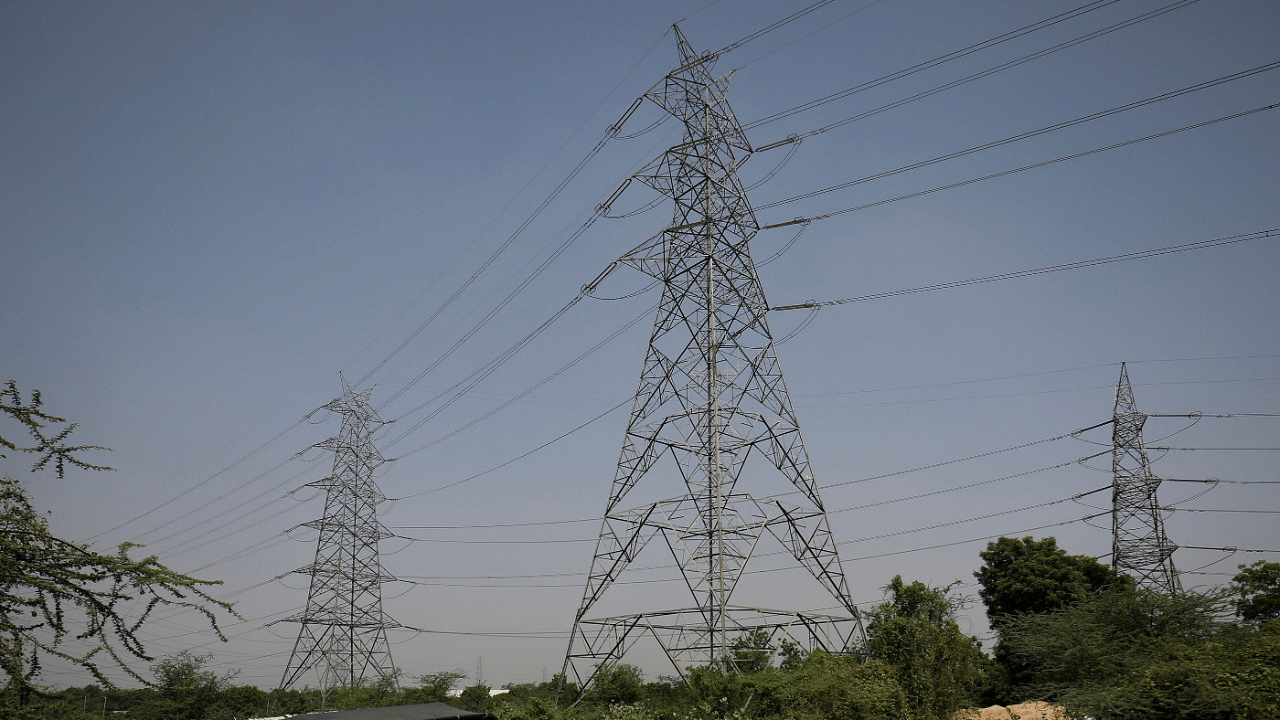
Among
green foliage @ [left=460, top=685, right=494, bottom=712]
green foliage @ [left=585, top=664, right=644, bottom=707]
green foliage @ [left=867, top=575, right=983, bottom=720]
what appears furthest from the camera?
green foliage @ [left=460, top=685, right=494, bottom=712]

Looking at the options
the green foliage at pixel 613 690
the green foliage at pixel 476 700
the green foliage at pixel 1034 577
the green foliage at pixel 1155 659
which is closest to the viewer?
the green foliage at pixel 1155 659

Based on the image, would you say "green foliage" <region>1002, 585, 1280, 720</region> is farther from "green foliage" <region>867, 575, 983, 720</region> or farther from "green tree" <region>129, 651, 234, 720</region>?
"green tree" <region>129, 651, 234, 720</region>

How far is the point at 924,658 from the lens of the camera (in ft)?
67.9

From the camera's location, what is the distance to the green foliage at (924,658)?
66.3ft

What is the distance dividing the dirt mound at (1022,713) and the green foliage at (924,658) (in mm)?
408

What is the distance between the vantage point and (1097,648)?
24.0m

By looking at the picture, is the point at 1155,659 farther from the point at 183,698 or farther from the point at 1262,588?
the point at 183,698

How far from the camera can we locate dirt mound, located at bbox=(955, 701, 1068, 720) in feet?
70.1

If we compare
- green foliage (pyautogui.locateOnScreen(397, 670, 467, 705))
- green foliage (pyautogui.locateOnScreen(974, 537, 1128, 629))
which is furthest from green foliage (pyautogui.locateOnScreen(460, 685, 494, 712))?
green foliage (pyautogui.locateOnScreen(974, 537, 1128, 629))

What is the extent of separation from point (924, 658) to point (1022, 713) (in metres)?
8.24

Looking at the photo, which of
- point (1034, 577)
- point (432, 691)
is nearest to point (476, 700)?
point (432, 691)

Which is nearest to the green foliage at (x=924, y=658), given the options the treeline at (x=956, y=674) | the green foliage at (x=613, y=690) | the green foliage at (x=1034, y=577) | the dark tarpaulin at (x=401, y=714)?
the treeline at (x=956, y=674)

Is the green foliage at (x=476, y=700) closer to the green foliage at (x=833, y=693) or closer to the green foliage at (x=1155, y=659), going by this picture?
the green foliage at (x=833, y=693)

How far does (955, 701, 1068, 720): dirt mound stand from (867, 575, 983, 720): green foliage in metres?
0.41
